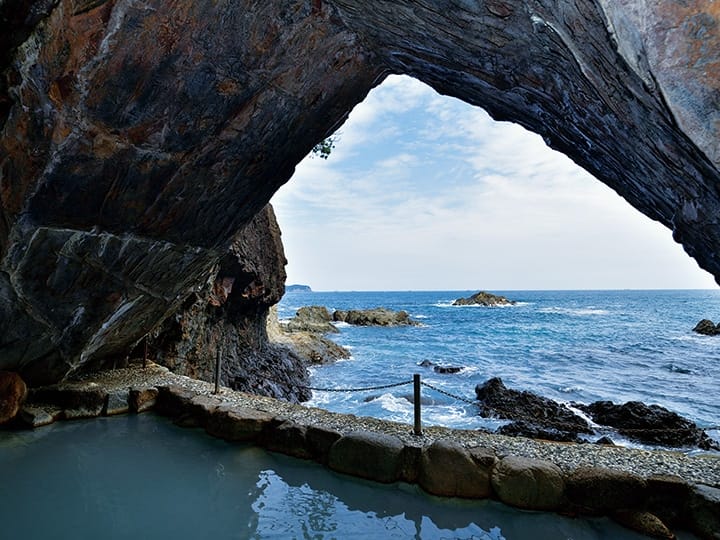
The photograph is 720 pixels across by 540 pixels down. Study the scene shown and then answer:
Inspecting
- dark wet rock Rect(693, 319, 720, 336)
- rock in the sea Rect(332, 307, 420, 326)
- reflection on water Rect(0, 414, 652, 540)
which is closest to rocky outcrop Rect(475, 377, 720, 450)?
reflection on water Rect(0, 414, 652, 540)

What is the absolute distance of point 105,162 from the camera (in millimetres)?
4941

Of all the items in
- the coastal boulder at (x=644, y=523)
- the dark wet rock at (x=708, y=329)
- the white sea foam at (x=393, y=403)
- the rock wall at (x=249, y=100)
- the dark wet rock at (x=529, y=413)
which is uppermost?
the rock wall at (x=249, y=100)

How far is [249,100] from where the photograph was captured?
5184 mm

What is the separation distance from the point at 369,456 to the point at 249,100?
5.35m

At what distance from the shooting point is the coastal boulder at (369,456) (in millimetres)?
5555

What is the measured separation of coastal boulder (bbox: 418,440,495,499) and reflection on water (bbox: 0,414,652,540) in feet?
0.52

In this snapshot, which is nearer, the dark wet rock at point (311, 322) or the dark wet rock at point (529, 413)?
the dark wet rock at point (529, 413)

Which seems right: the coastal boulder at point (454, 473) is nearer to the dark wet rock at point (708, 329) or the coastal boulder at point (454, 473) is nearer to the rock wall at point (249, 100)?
the rock wall at point (249, 100)

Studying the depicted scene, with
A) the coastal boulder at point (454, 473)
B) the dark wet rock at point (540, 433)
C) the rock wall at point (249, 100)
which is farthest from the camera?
the dark wet rock at point (540, 433)

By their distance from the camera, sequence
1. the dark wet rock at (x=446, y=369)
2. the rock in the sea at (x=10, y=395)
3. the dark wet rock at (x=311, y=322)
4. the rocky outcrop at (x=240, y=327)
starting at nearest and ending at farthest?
the rock in the sea at (x=10, y=395), the rocky outcrop at (x=240, y=327), the dark wet rock at (x=446, y=369), the dark wet rock at (x=311, y=322)

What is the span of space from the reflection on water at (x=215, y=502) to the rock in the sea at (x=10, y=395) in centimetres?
93

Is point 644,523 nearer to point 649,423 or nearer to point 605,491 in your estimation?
point 605,491

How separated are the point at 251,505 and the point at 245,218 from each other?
17.2 feet

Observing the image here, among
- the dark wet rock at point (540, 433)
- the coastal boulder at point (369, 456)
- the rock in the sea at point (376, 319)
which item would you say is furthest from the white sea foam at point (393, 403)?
the rock in the sea at point (376, 319)
